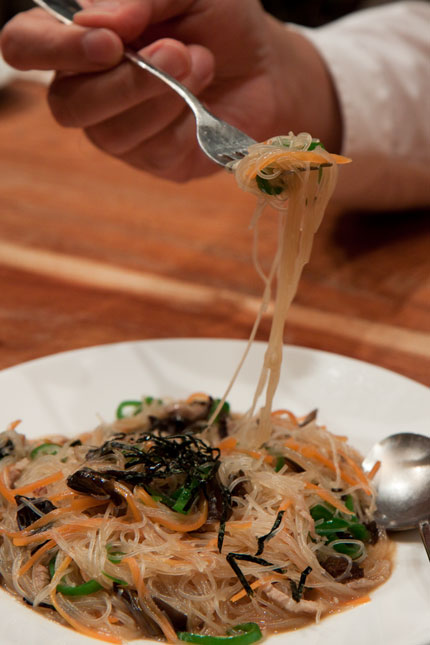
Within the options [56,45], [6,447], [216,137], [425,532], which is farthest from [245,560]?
[56,45]

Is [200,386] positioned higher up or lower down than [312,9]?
higher up

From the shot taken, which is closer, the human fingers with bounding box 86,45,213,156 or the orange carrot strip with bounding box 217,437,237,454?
the orange carrot strip with bounding box 217,437,237,454

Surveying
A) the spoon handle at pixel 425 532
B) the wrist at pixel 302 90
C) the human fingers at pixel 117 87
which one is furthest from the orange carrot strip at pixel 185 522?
the wrist at pixel 302 90

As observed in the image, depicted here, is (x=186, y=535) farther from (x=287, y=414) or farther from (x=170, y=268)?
(x=170, y=268)

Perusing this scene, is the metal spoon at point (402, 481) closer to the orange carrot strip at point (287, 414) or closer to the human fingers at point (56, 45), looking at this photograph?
the orange carrot strip at point (287, 414)

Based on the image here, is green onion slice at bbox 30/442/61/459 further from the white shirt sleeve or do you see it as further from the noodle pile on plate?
the white shirt sleeve

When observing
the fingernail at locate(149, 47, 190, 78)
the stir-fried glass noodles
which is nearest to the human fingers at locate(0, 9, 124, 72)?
the fingernail at locate(149, 47, 190, 78)

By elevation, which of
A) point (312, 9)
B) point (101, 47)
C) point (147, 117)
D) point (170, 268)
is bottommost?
point (312, 9)
